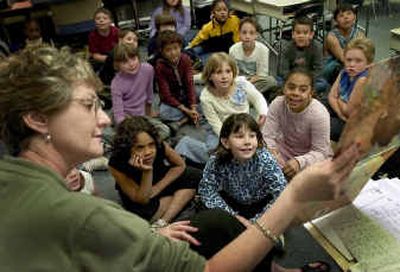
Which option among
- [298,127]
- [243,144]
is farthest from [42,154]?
[298,127]

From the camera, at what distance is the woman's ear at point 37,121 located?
944 mm

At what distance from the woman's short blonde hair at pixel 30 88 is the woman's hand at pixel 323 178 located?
1.67 ft

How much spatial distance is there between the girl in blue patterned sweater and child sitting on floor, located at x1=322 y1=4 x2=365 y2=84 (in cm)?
166

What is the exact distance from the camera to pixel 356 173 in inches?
45.6

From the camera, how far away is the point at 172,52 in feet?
11.6

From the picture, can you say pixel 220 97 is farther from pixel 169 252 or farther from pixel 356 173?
pixel 169 252

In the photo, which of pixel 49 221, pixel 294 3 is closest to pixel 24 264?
pixel 49 221

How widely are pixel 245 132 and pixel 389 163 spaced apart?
2.23 ft

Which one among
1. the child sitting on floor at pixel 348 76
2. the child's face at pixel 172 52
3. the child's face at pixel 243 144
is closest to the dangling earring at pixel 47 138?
the child's face at pixel 243 144

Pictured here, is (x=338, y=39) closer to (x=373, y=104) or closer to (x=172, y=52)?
(x=172, y=52)

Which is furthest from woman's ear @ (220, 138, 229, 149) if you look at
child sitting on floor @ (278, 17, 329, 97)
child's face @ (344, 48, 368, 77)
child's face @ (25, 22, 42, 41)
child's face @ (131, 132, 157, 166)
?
child's face @ (25, 22, 42, 41)

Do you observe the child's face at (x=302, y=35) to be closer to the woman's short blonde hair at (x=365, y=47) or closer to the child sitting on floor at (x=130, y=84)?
the woman's short blonde hair at (x=365, y=47)

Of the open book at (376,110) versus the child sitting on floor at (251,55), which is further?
the child sitting on floor at (251,55)

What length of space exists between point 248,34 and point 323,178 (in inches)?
115
